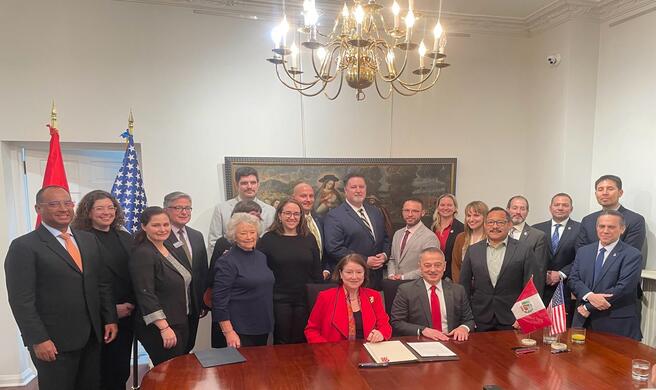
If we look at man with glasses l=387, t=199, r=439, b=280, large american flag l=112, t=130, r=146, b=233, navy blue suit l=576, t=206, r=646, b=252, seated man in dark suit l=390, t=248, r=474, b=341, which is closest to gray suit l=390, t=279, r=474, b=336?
seated man in dark suit l=390, t=248, r=474, b=341

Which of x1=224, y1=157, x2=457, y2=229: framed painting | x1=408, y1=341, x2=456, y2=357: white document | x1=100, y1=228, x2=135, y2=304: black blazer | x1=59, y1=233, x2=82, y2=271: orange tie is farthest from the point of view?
x1=224, y1=157, x2=457, y2=229: framed painting

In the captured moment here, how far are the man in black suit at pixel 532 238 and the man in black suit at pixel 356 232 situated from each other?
1.09 meters

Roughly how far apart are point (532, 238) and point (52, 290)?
3188 millimetres

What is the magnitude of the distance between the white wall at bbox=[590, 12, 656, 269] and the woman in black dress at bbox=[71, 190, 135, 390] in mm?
4233

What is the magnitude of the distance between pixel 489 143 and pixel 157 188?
11.4 feet

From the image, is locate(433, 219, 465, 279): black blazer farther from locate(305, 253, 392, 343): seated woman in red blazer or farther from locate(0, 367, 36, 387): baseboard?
locate(0, 367, 36, 387): baseboard

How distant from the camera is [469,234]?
3.40 m

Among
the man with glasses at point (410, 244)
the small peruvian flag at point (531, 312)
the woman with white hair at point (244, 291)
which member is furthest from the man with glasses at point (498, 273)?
the woman with white hair at point (244, 291)

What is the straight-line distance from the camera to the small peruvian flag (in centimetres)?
230

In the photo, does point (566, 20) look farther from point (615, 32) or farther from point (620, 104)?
point (620, 104)

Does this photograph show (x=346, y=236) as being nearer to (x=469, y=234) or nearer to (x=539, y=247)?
(x=469, y=234)

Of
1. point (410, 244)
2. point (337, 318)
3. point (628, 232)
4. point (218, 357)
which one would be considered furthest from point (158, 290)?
point (628, 232)

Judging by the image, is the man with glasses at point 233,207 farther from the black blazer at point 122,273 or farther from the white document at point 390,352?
the white document at point 390,352

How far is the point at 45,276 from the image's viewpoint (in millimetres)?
2289
